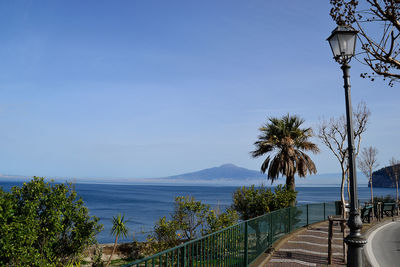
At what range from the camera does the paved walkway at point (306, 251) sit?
962cm

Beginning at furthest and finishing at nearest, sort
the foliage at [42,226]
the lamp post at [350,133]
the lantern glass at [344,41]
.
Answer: the foliage at [42,226]
the lantern glass at [344,41]
the lamp post at [350,133]

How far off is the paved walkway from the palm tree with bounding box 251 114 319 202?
6558 millimetres

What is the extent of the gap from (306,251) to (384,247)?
356 cm

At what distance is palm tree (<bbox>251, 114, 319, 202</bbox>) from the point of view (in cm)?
2173

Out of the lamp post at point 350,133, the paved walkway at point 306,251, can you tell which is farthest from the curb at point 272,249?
the lamp post at point 350,133

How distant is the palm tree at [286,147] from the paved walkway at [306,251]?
6.56 m

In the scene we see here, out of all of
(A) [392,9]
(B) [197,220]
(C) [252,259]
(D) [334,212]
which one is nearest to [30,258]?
(B) [197,220]

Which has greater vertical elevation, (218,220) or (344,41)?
(344,41)

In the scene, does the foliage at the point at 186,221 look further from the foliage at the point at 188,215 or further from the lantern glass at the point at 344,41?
the lantern glass at the point at 344,41

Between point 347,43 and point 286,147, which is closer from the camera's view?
point 347,43

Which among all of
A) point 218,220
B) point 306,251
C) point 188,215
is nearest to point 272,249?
point 306,251

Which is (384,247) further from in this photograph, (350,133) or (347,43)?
(347,43)

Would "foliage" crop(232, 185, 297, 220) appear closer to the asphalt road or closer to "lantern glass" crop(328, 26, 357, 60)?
the asphalt road

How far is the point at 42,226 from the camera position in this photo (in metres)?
13.3
